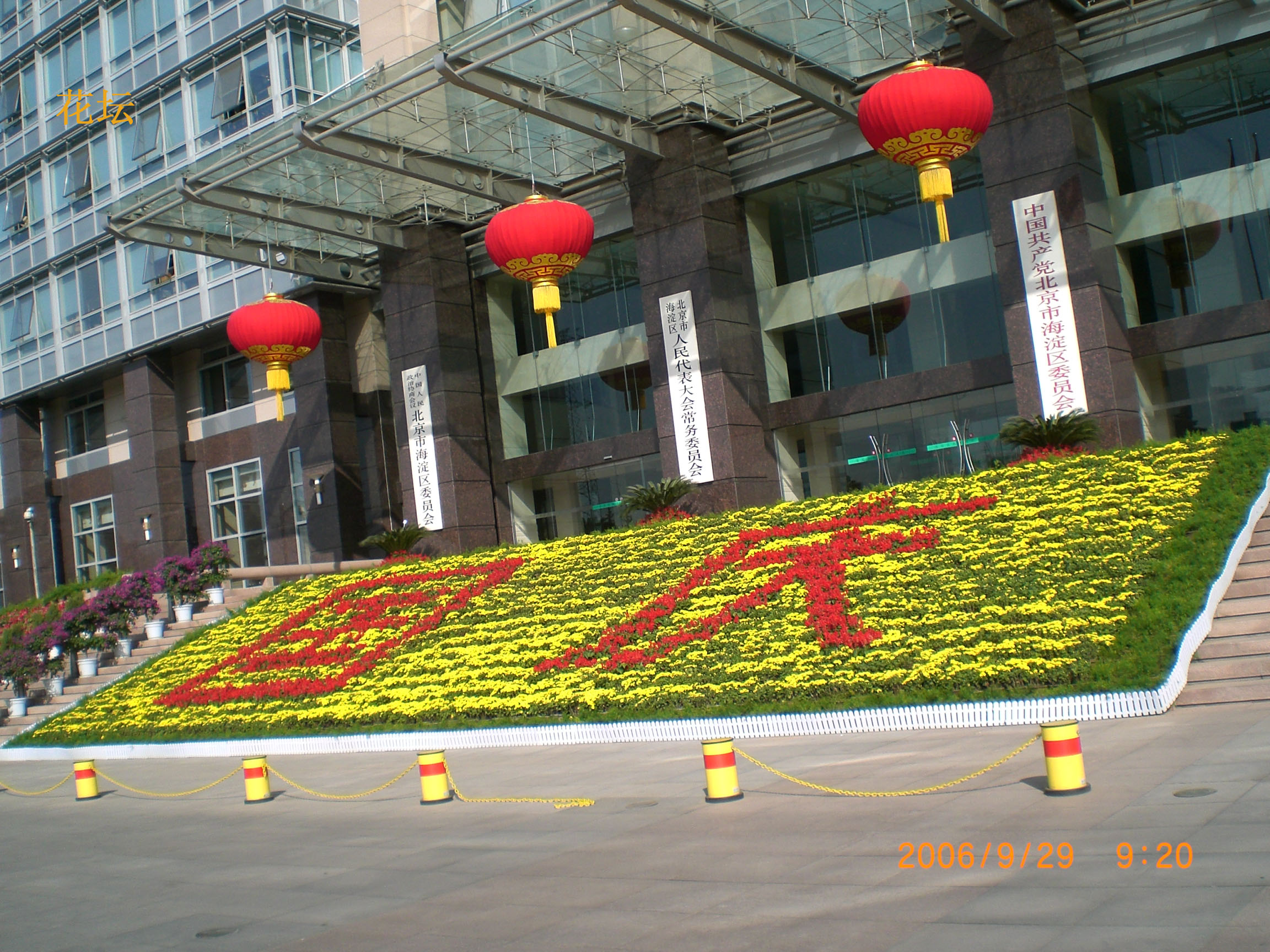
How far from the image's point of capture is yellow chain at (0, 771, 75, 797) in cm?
1434

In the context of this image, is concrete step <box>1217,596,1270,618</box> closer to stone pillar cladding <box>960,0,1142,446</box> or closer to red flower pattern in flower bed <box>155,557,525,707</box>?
stone pillar cladding <box>960,0,1142,446</box>

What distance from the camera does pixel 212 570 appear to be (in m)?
25.5

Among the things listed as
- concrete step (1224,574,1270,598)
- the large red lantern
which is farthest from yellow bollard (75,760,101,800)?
concrete step (1224,574,1270,598)

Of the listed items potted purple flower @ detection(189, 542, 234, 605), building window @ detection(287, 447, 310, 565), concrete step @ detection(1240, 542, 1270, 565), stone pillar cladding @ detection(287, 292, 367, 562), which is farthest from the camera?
building window @ detection(287, 447, 310, 565)

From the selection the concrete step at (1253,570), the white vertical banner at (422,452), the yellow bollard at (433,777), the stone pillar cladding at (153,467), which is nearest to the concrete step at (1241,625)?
the concrete step at (1253,570)

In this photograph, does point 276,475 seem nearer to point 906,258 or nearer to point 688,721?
point 906,258

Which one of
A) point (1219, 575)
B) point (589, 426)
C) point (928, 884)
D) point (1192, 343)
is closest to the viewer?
point (928, 884)

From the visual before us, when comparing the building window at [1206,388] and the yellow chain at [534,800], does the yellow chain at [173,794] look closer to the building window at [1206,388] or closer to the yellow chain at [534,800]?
the yellow chain at [534,800]

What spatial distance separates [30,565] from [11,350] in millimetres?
6888

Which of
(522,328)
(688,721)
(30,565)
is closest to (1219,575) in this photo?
(688,721)

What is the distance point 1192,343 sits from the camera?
1941 centimetres

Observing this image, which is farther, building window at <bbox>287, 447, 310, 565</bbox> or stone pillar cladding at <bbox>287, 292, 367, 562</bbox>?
building window at <bbox>287, 447, 310, 565</bbox>

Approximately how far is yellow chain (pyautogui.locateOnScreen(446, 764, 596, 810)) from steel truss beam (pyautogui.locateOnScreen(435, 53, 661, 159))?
11.9 meters

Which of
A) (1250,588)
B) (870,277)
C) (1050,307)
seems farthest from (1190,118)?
(1250,588)
